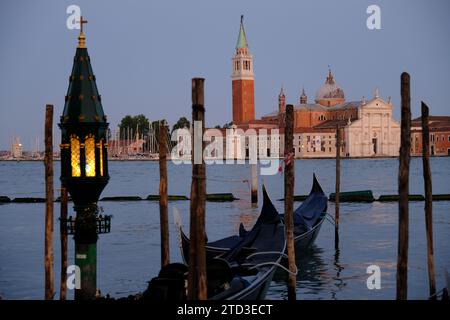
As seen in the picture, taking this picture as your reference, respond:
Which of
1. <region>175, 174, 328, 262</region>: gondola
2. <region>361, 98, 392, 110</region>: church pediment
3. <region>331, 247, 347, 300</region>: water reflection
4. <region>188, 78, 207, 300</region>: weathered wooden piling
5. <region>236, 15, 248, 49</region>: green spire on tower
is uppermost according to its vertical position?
<region>236, 15, 248, 49</region>: green spire on tower

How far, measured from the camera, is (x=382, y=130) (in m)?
102

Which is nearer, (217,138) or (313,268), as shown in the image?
(313,268)

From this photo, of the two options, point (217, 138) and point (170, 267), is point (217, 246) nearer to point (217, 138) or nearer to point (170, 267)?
point (170, 267)

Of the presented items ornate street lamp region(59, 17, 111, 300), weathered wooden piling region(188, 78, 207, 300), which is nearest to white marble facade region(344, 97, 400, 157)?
ornate street lamp region(59, 17, 111, 300)

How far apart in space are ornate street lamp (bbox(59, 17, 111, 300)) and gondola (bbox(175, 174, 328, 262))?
2870mm

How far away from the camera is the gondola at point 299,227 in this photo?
13.0m

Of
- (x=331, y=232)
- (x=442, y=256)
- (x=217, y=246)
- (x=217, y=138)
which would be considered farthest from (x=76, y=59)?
(x=217, y=138)

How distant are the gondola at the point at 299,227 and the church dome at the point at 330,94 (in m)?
91.7

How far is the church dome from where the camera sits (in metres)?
111

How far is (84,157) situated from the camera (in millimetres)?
8656

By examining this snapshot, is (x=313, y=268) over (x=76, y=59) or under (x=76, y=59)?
under

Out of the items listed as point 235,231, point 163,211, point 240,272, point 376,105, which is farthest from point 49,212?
point 376,105

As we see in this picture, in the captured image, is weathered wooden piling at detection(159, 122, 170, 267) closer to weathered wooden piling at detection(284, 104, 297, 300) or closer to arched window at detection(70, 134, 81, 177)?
weathered wooden piling at detection(284, 104, 297, 300)
